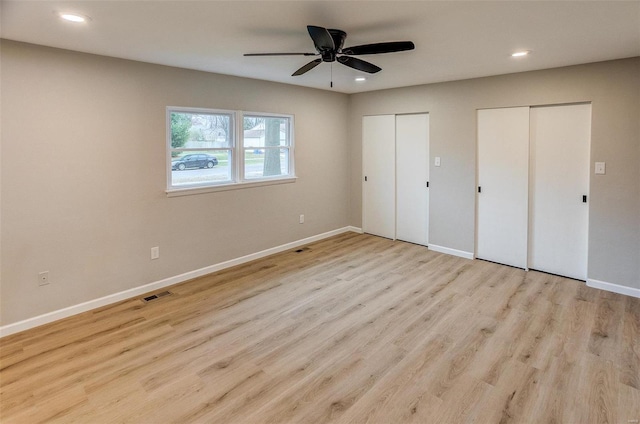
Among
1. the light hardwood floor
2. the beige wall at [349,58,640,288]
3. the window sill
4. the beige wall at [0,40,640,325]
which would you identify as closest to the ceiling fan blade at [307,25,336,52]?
the beige wall at [0,40,640,325]

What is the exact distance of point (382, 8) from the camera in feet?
7.79

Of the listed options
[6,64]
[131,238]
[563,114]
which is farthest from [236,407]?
[563,114]

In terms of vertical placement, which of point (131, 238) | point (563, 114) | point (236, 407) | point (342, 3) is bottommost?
point (236, 407)

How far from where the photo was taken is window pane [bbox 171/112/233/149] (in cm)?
425

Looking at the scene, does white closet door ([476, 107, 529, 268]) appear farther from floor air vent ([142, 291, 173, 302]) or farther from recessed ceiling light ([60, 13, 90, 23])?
recessed ceiling light ([60, 13, 90, 23])

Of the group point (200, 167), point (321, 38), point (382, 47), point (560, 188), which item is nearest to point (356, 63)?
point (382, 47)

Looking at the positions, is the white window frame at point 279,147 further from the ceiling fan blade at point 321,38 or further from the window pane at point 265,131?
the ceiling fan blade at point 321,38

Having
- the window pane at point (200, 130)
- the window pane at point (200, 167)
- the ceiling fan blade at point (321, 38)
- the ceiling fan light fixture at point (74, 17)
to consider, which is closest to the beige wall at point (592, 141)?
the window pane at point (200, 130)

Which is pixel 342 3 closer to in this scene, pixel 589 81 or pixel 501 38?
pixel 501 38

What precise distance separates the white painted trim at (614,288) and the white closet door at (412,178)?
216 centimetres

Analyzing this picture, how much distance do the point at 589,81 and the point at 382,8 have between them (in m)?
2.94

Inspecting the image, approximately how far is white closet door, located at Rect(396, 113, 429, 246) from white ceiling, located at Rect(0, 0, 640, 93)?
1.67m

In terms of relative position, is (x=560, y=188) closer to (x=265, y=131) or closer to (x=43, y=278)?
(x=265, y=131)

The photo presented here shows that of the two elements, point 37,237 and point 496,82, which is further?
point 496,82
